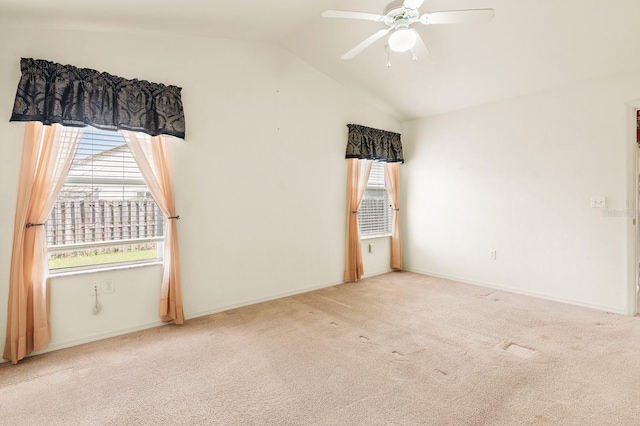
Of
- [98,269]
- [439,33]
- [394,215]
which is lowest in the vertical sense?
[98,269]

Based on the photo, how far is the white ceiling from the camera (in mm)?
2516

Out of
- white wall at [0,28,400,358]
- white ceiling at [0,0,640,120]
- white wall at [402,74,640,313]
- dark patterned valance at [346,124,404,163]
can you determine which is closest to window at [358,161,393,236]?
dark patterned valance at [346,124,404,163]

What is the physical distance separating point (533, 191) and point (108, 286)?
15.5 feet

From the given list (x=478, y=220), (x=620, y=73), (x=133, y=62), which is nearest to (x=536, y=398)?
(x=478, y=220)

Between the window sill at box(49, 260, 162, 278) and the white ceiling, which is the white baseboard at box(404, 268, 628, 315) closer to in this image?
the white ceiling

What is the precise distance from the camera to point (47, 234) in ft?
8.54

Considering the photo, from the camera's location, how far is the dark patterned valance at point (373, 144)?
14.6ft

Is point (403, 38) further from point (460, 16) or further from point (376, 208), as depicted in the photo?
point (376, 208)

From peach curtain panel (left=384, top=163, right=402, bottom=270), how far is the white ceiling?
1.33 m

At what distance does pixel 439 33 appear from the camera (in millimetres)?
3084

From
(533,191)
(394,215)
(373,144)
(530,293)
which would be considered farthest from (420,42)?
(530,293)

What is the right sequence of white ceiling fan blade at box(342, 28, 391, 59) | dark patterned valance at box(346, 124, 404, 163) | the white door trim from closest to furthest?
white ceiling fan blade at box(342, 28, 391, 59)
the white door trim
dark patterned valance at box(346, 124, 404, 163)

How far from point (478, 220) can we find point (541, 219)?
0.75 meters

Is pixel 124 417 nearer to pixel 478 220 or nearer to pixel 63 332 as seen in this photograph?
pixel 63 332
